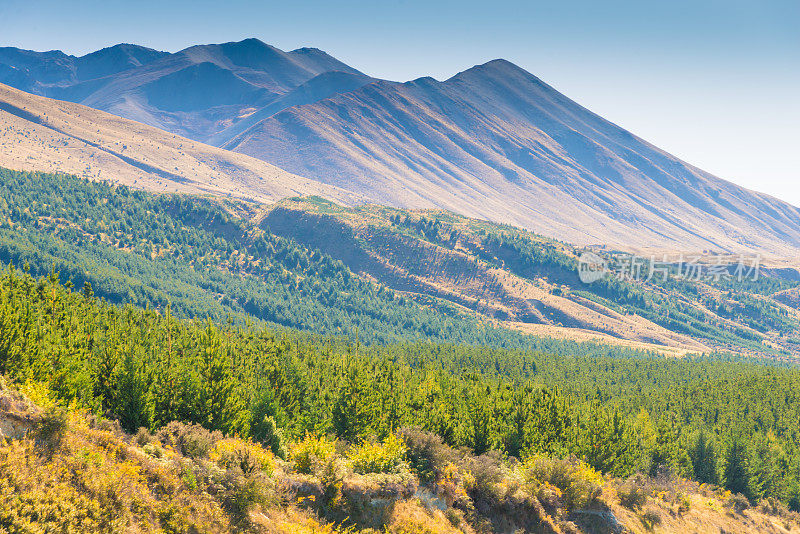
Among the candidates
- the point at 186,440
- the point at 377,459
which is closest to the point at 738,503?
the point at 377,459

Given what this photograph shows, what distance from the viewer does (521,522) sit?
124 ft

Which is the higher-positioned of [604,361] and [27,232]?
[604,361]

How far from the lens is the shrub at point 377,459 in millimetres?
33281

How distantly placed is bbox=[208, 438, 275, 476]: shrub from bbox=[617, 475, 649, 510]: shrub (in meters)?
34.4

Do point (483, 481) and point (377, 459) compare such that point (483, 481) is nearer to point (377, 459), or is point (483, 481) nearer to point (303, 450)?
point (377, 459)

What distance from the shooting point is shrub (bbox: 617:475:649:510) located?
49.6 metres

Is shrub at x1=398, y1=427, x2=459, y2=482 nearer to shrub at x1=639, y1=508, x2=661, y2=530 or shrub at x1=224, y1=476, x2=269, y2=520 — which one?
shrub at x1=224, y1=476, x2=269, y2=520

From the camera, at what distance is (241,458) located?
28234mm

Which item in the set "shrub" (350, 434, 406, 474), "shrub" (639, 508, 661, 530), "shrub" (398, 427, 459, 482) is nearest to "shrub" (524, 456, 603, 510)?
"shrub" (398, 427, 459, 482)

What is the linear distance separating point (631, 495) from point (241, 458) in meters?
37.2

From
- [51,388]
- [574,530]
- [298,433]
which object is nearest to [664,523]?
[574,530]

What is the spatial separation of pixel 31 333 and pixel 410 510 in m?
24.5

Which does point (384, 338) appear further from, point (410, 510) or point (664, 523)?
point (410, 510)

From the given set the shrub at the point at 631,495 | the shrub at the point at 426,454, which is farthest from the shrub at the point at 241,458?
the shrub at the point at 631,495
